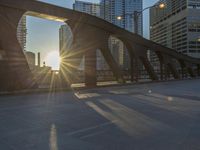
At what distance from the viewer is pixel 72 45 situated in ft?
60.0

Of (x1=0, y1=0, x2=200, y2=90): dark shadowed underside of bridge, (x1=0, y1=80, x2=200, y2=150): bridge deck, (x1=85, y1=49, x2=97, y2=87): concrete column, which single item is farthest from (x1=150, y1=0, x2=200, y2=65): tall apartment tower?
(x1=0, y1=80, x2=200, y2=150): bridge deck

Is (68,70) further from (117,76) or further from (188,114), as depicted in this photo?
(188,114)

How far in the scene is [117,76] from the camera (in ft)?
71.7

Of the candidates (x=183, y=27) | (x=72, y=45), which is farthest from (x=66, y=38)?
(x=183, y=27)

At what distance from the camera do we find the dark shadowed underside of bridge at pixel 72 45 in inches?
539

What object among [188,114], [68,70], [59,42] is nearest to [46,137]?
[188,114]

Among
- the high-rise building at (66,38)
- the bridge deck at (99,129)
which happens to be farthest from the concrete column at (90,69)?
the bridge deck at (99,129)

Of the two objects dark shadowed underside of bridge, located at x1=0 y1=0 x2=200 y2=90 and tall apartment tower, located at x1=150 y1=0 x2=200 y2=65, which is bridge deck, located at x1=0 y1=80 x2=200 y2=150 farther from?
tall apartment tower, located at x1=150 y1=0 x2=200 y2=65

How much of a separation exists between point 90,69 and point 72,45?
81.2 inches

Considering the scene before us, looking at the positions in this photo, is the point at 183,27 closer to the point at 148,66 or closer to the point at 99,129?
the point at 148,66

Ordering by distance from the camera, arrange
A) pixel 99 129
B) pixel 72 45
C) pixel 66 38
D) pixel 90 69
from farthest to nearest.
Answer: pixel 66 38 < pixel 90 69 < pixel 72 45 < pixel 99 129

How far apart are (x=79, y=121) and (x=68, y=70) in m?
11.3

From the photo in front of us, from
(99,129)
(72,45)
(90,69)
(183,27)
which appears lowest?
(99,129)

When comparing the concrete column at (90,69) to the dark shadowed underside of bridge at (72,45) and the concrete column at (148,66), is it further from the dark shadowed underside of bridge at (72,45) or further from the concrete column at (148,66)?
the concrete column at (148,66)
